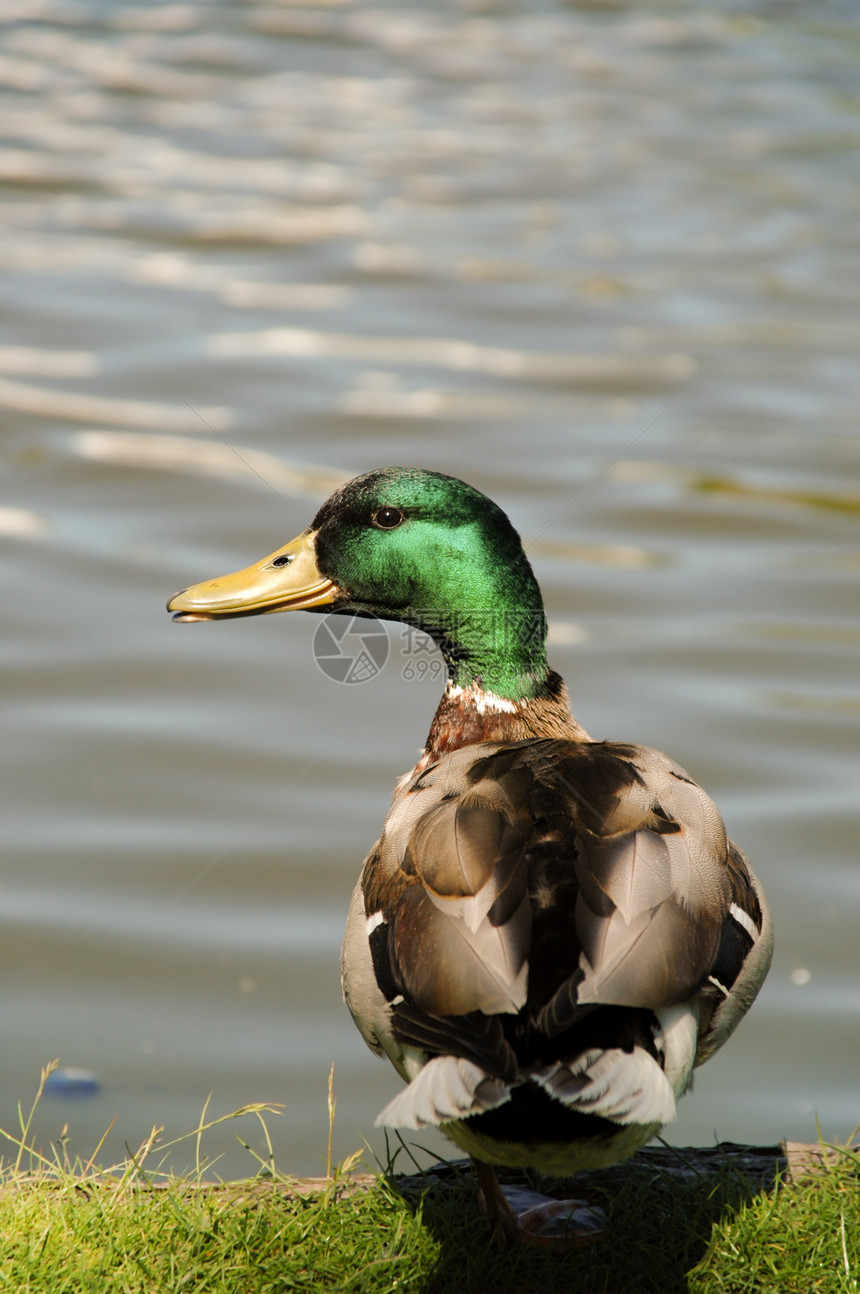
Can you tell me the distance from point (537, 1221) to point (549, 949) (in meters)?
0.82

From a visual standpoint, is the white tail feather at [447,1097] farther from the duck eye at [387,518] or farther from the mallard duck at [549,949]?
the duck eye at [387,518]

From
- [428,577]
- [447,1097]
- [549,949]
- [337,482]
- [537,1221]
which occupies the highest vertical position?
[428,577]

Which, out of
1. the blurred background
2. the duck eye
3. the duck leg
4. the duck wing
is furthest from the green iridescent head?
the blurred background

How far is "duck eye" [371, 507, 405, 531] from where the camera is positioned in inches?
141

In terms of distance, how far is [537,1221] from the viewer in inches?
117

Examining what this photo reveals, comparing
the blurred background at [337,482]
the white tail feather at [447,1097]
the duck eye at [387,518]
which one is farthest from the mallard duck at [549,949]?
the blurred background at [337,482]

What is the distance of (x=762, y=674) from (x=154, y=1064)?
11.1ft

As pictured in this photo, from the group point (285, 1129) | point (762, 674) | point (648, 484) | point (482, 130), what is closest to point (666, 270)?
point (648, 484)

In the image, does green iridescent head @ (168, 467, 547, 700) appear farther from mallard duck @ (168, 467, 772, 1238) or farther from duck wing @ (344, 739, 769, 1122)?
duck wing @ (344, 739, 769, 1122)

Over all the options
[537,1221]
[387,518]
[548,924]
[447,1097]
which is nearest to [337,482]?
[387,518]

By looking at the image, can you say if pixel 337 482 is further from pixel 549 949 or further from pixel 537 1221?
pixel 549 949

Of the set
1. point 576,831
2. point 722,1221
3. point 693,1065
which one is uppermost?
A: point 576,831

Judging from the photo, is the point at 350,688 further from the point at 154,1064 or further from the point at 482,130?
the point at 482,130

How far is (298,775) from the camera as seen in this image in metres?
5.76
